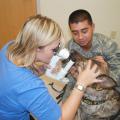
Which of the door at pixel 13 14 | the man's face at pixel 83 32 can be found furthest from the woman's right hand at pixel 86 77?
the door at pixel 13 14

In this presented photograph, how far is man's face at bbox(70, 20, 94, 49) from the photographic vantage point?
1672 millimetres

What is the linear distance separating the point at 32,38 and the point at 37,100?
0.27 m

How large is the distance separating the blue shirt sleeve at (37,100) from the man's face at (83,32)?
0.80 m

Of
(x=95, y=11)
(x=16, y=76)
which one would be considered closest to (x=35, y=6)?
(x=95, y=11)

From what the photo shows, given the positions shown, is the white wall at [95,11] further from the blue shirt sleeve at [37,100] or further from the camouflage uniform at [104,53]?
the blue shirt sleeve at [37,100]

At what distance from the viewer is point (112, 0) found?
7.78 feet

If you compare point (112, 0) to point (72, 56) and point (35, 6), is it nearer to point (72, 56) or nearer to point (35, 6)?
point (35, 6)

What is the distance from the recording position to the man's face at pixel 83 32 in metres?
1.67

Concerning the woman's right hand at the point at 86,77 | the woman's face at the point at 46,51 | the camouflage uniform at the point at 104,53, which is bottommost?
the camouflage uniform at the point at 104,53

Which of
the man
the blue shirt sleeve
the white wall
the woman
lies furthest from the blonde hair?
the white wall

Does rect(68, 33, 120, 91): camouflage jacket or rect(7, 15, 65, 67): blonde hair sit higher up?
rect(7, 15, 65, 67): blonde hair

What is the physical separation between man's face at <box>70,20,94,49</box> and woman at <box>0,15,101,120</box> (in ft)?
1.99

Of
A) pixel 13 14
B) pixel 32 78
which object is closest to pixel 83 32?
pixel 32 78

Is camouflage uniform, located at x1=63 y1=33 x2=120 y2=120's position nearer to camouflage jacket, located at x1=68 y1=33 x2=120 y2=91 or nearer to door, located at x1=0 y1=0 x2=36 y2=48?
camouflage jacket, located at x1=68 y1=33 x2=120 y2=91
